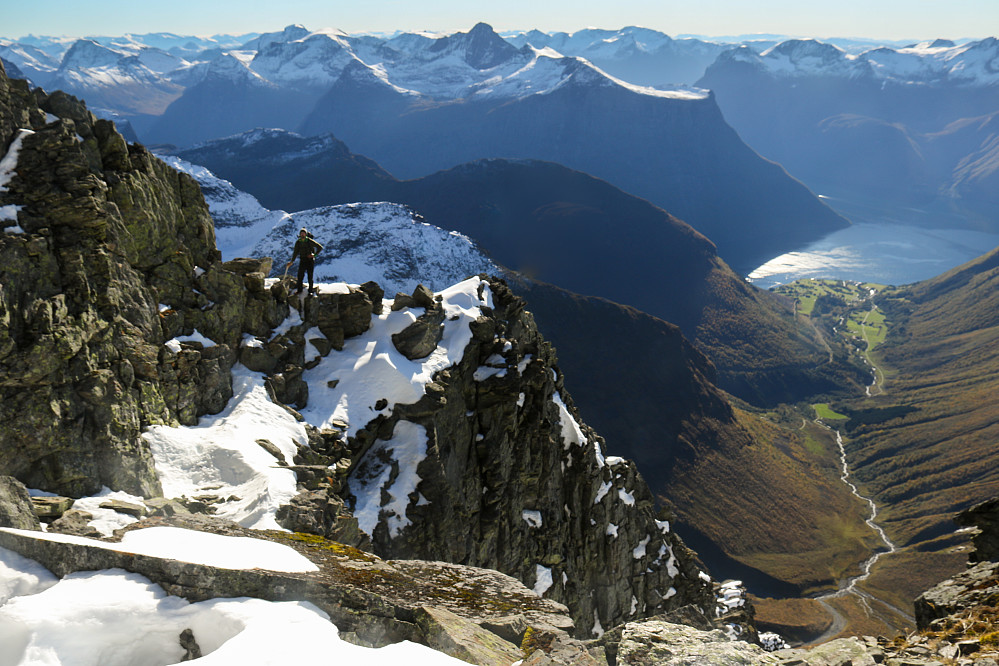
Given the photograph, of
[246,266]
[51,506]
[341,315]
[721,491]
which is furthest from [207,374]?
[721,491]

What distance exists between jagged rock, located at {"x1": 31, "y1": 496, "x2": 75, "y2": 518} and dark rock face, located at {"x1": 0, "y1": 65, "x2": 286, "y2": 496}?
295cm

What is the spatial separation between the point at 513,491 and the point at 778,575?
14252cm

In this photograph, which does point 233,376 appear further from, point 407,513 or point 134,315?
point 407,513

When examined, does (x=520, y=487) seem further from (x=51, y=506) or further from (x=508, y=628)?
(x=51, y=506)

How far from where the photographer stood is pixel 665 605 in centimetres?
6138

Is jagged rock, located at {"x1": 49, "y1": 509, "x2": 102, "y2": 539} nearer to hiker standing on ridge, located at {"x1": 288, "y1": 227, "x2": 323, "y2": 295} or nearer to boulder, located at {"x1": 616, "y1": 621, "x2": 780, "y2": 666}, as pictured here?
boulder, located at {"x1": 616, "y1": 621, "x2": 780, "y2": 666}

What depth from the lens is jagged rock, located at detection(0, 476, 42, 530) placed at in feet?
41.4

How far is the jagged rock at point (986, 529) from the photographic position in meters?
27.2

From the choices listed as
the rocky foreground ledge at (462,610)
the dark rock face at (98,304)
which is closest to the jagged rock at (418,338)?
the dark rock face at (98,304)

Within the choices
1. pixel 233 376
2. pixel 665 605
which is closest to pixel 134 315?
pixel 233 376

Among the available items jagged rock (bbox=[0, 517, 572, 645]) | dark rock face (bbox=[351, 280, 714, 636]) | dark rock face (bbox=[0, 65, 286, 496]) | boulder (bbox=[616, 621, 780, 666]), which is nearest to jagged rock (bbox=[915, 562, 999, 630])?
boulder (bbox=[616, 621, 780, 666])

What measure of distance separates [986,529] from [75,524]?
34.1 metres

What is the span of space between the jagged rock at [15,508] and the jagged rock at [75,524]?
1.39m

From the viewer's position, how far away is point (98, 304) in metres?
25.5
